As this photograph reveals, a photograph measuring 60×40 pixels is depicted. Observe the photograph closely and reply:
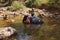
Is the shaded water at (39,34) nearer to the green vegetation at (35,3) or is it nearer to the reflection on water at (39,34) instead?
the reflection on water at (39,34)

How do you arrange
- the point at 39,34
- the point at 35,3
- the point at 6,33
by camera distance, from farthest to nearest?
the point at 35,3 < the point at 39,34 < the point at 6,33

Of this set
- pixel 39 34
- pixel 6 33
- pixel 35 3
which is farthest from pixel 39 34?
pixel 35 3

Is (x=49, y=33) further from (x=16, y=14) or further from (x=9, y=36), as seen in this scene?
(x=16, y=14)

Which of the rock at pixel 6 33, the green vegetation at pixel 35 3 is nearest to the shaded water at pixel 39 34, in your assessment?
the rock at pixel 6 33

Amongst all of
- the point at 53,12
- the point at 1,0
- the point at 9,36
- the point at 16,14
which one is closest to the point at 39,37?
the point at 9,36

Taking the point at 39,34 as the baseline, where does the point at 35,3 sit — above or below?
below

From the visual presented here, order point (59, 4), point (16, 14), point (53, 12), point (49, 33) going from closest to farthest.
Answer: point (49, 33)
point (16, 14)
point (53, 12)
point (59, 4)

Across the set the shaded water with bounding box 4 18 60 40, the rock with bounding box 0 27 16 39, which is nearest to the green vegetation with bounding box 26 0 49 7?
the shaded water with bounding box 4 18 60 40

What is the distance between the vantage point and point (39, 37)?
15508mm

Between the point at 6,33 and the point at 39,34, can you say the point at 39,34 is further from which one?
the point at 6,33

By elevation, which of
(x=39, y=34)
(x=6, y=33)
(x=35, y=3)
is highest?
(x=6, y=33)

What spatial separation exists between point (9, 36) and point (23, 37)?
1.00 m

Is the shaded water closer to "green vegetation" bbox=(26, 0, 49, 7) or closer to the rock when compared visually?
the rock

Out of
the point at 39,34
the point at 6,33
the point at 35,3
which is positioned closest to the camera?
the point at 6,33
